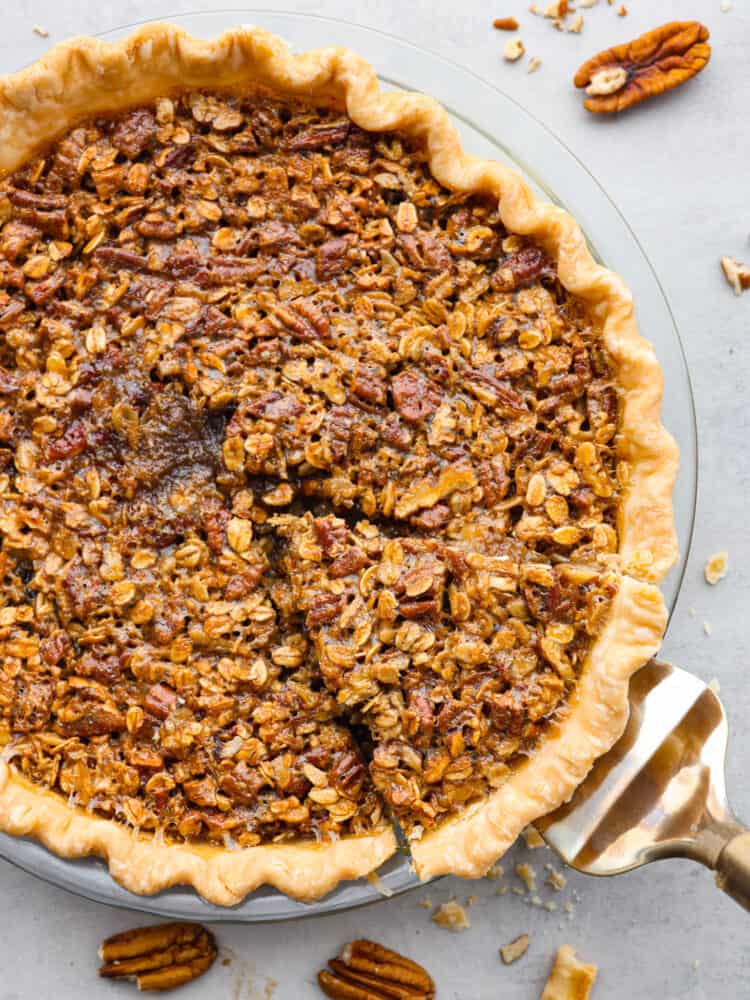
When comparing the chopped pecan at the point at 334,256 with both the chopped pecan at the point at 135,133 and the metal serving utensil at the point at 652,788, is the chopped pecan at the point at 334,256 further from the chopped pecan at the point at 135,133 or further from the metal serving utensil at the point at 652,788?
the metal serving utensil at the point at 652,788

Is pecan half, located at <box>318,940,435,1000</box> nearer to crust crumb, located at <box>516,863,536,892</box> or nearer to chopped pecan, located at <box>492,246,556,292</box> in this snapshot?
crust crumb, located at <box>516,863,536,892</box>

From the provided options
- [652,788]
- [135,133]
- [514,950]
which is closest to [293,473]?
[135,133]

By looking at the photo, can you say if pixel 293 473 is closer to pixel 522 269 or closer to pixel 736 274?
pixel 522 269

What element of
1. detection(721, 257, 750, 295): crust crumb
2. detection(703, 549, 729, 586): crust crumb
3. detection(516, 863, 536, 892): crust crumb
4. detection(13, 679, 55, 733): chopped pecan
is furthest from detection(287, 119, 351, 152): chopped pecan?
detection(516, 863, 536, 892): crust crumb

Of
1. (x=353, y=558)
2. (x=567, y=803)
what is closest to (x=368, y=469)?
(x=353, y=558)

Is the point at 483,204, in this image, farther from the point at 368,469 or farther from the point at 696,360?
the point at 696,360

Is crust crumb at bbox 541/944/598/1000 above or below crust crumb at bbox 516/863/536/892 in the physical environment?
below
